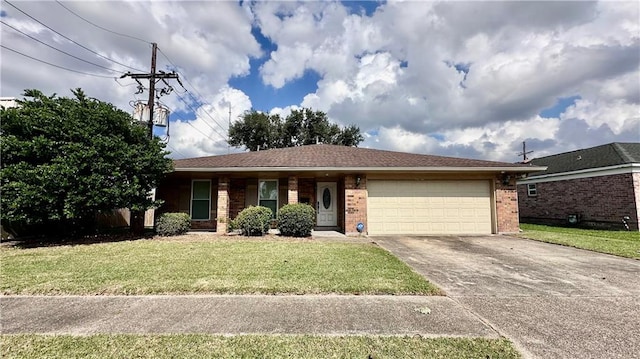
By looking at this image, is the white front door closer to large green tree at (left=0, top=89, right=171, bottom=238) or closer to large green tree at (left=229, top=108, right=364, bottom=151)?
large green tree at (left=0, top=89, right=171, bottom=238)

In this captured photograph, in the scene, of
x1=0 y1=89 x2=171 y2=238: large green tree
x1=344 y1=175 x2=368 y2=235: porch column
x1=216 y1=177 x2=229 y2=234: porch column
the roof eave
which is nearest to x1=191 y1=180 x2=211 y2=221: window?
x1=216 y1=177 x2=229 y2=234: porch column

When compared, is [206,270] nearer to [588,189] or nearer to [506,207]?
[506,207]

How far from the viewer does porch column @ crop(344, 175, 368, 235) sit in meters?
11.1

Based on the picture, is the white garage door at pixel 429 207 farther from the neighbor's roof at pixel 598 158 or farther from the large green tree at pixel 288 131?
the large green tree at pixel 288 131

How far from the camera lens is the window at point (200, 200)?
1267 centimetres

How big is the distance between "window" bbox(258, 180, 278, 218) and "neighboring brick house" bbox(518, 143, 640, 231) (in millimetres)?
15489

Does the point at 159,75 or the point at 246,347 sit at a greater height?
the point at 159,75

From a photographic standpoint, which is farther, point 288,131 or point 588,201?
point 288,131

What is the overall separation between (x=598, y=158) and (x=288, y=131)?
83.3 ft

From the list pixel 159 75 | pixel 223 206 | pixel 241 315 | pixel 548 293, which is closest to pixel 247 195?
pixel 223 206

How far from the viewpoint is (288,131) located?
105 ft

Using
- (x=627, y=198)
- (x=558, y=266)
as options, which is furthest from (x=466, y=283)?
(x=627, y=198)

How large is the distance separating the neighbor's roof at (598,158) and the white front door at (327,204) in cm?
1309

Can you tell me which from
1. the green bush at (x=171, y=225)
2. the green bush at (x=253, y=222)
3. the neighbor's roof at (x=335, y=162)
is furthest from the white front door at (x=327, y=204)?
the green bush at (x=171, y=225)
